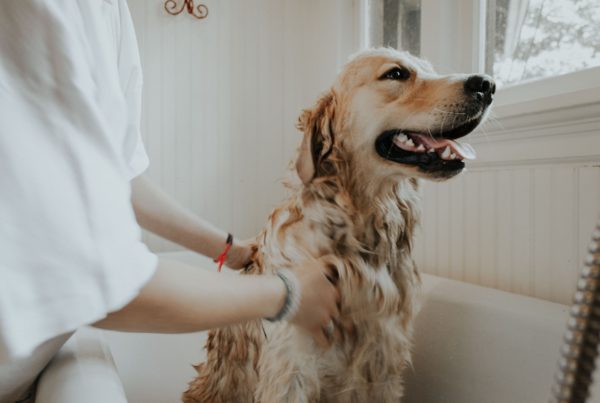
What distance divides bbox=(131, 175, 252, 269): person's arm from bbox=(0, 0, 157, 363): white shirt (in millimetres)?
639

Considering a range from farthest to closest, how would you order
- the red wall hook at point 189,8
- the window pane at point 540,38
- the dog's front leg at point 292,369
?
the red wall hook at point 189,8
the window pane at point 540,38
the dog's front leg at point 292,369

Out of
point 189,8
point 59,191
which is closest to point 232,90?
point 189,8

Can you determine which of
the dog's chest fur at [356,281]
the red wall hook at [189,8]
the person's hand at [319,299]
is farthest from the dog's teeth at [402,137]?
the red wall hook at [189,8]

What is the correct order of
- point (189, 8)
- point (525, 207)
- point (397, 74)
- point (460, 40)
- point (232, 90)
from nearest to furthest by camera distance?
point (397, 74) → point (525, 207) → point (460, 40) → point (189, 8) → point (232, 90)

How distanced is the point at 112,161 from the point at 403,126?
24.6 inches

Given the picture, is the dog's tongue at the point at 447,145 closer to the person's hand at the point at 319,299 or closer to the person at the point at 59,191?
the person's hand at the point at 319,299

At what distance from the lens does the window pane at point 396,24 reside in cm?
179

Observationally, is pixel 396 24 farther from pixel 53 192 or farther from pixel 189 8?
pixel 53 192

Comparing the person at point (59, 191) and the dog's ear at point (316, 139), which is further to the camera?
the dog's ear at point (316, 139)

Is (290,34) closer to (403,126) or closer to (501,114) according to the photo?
(501,114)

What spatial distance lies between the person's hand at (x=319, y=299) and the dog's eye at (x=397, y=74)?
0.41 meters

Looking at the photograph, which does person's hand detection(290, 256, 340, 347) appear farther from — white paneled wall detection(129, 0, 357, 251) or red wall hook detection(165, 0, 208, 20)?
red wall hook detection(165, 0, 208, 20)

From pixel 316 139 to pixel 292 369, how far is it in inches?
18.5

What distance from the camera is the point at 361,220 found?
0.88m
